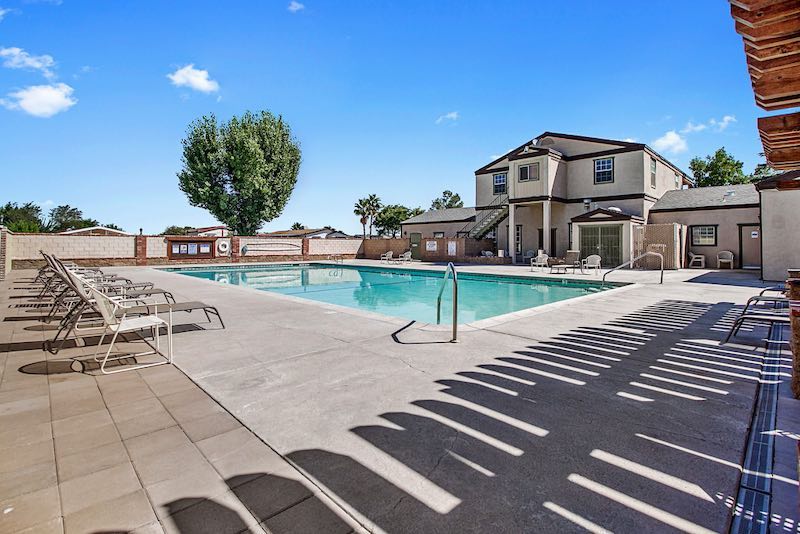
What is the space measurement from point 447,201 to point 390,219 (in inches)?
1108

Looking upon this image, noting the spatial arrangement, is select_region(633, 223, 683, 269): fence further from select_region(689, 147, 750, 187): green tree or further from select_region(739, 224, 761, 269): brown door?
select_region(689, 147, 750, 187): green tree

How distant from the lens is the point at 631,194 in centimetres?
2055

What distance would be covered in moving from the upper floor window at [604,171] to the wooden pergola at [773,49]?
20936mm

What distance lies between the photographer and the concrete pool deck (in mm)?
1784

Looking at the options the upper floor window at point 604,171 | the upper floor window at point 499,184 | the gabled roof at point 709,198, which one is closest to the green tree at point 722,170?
the gabled roof at point 709,198

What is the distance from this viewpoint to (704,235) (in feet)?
64.4

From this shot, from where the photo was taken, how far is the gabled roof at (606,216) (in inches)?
744

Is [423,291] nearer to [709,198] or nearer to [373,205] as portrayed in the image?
[709,198]

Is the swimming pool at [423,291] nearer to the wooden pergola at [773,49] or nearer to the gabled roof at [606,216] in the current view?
the wooden pergola at [773,49]

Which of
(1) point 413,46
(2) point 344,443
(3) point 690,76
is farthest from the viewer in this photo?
(1) point 413,46

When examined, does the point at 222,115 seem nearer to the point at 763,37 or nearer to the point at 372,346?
the point at 372,346

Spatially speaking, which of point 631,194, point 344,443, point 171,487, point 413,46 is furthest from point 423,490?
point 631,194

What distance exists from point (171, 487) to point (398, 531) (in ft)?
3.93

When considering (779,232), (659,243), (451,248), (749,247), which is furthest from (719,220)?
(451,248)
